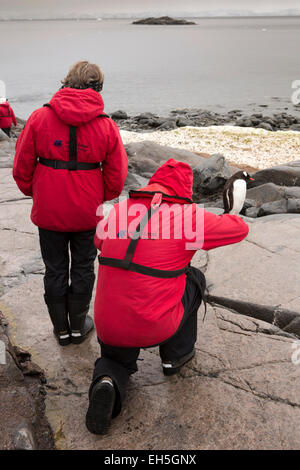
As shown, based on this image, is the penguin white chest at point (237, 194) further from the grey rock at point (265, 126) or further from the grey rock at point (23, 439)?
the grey rock at point (265, 126)

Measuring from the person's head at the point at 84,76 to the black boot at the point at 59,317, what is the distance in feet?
4.46

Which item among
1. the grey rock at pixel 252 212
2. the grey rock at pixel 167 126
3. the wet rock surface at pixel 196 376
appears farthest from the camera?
the grey rock at pixel 167 126

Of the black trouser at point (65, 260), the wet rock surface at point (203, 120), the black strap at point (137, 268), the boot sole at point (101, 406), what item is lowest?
the wet rock surface at point (203, 120)

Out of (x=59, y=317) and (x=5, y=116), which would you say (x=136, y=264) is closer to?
(x=59, y=317)

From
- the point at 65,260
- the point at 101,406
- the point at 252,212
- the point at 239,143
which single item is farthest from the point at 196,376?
the point at 239,143

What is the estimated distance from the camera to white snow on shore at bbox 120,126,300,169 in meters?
12.0

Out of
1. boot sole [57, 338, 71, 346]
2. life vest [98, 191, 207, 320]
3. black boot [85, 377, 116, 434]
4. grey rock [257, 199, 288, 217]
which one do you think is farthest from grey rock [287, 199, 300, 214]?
black boot [85, 377, 116, 434]

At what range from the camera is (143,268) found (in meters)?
2.31

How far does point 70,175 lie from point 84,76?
583 millimetres

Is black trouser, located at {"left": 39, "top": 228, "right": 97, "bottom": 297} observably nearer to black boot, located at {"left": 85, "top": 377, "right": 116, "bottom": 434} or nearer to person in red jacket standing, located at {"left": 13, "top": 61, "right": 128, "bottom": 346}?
person in red jacket standing, located at {"left": 13, "top": 61, "right": 128, "bottom": 346}

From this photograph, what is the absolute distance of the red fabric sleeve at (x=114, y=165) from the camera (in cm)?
285

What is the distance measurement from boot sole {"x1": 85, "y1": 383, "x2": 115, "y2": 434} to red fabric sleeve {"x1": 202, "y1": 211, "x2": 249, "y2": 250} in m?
0.88

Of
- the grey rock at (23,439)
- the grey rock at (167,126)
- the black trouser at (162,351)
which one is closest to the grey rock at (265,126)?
the grey rock at (167,126)

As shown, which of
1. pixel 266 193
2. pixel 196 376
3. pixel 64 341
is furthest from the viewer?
Result: pixel 266 193
